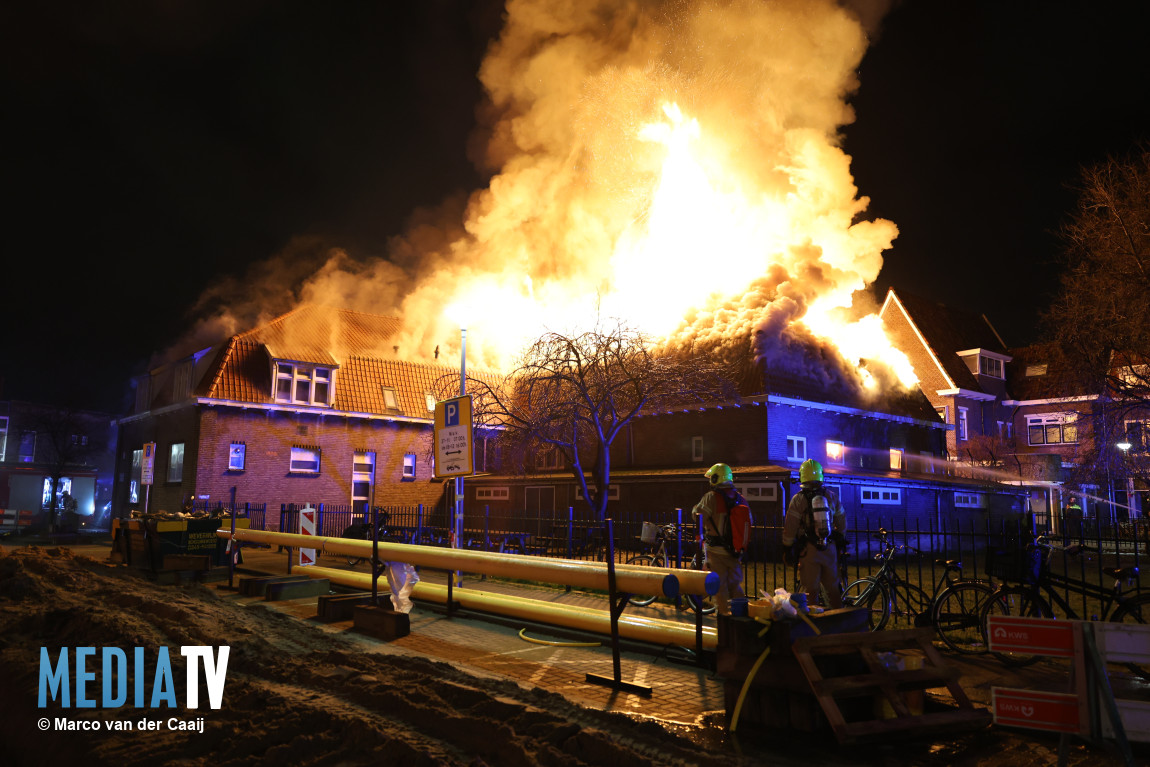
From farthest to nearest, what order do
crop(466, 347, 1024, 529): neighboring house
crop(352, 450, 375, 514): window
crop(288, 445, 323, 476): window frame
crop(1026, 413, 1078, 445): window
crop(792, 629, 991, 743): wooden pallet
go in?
crop(1026, 413, 1078, 445): window < crop(352, 450, 375, 514): window < crop(288, 445, 323, 476): window frame < crop(466, 347, 1024, 529): neighboring house < crop(792, 629, 991, 743): wooden pallet

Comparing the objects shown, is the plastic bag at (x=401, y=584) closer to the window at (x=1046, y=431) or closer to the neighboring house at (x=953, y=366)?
the neighboring house at (x=953, y=366)

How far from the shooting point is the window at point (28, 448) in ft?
158

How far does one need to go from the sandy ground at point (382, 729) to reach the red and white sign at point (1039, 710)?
515 millimetres

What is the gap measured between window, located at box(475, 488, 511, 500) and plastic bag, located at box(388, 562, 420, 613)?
1865 centimetres

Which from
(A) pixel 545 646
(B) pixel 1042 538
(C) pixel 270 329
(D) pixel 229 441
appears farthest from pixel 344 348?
→ (B) pixel 1042 538

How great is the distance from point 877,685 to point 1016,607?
11.7ft

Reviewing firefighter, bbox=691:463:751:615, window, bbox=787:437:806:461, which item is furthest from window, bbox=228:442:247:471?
firefighter, bbox=691:463:751:615

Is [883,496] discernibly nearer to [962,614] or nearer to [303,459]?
[962,614]

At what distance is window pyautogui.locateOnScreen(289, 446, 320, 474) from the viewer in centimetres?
2958

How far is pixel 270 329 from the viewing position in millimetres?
30578

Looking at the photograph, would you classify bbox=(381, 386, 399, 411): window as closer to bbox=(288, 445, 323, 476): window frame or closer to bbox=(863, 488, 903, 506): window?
bbox=(288, 445, 323, 476): window frame

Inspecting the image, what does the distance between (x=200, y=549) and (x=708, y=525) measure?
1193cm

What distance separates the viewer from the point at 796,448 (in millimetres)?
A: 24219

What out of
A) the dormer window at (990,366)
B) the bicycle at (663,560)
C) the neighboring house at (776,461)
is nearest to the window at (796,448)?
the neighboring house at (776,461)
